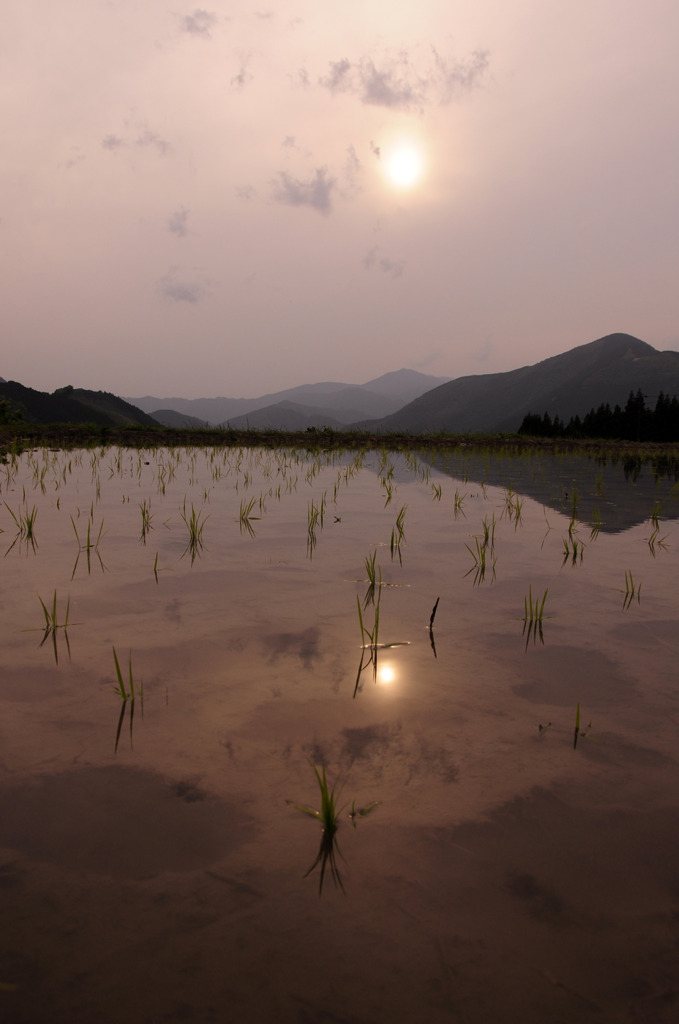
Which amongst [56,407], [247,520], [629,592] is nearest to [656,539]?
[629,592]

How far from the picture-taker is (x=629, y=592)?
317cm

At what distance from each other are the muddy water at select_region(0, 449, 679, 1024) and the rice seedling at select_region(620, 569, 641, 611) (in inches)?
1.0

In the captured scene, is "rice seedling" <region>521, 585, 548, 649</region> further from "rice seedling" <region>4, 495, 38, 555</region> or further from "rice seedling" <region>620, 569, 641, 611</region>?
"rice seedling" <region>4, 495, 38, 555</region>

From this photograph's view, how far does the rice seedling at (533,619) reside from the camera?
253 centimetres

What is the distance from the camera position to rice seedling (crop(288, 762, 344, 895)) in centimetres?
118

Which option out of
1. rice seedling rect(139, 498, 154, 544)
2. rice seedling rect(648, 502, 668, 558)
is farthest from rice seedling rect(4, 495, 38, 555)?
rice seedling rect(648, 502, 668, 558)

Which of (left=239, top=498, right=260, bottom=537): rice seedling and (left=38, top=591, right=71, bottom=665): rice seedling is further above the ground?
(left=239, top=498, right=260, bottom=537): rice seedling

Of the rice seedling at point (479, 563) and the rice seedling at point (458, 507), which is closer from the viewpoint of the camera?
the rice seedling at point (479, 563)

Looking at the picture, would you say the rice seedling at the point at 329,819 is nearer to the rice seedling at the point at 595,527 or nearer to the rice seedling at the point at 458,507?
the rice seedling at the point at 595,527

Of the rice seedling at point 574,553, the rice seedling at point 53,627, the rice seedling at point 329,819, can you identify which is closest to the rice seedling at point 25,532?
the rice seedling at point 53,627

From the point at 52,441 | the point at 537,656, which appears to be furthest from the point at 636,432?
the point at 537,656

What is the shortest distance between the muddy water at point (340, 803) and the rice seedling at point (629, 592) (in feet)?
0.08

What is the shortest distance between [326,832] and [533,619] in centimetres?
173

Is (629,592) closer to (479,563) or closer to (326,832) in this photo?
(479,563)
